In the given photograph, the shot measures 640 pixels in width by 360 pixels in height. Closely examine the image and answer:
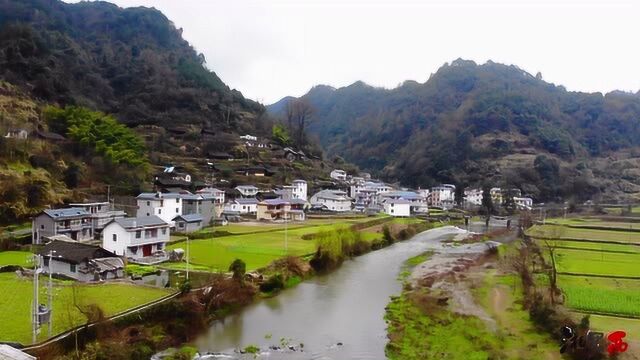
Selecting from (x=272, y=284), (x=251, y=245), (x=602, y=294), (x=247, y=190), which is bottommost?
(x=272, y=284)

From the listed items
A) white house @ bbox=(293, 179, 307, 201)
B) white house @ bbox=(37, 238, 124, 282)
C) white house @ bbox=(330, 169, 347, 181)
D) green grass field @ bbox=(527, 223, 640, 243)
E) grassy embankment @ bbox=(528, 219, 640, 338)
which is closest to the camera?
grassy embankment @ bbox=(528, 219, 640, 338)

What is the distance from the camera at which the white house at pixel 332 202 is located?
61.6 metres

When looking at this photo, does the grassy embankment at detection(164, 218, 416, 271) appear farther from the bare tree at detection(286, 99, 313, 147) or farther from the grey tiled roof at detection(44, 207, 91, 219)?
the bare tree at detection(286, 99, 313, 147)

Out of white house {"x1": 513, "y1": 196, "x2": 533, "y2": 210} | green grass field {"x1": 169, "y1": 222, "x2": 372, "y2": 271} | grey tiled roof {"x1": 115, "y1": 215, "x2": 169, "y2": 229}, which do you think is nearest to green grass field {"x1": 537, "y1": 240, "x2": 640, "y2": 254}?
green grass field {"x1": 169, "y1": 222, "x2": 372, "y2": 271}

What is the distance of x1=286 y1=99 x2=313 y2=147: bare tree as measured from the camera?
285 feet

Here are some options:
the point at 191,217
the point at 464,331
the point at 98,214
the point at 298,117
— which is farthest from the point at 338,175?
the point at 464,331

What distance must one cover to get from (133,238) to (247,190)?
2900cm

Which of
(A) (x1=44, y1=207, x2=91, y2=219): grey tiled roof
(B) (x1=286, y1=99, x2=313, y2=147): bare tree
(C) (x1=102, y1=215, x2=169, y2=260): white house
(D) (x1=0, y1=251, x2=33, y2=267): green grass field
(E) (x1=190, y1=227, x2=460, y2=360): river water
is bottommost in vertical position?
(E) (x1=190, y1=227, x2=460, y2=360): river water

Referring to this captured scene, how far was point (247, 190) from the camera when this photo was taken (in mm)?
56344

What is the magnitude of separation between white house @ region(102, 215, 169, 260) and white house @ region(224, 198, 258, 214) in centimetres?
2131

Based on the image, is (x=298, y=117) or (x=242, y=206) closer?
(x=242, y=206)

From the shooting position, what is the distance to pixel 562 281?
24.3 metres

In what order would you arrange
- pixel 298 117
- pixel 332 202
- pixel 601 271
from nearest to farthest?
pixel 601 271 < pixel 332 202 < pixel 298 117

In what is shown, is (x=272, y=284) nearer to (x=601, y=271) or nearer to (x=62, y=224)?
(x=62, y=224)
